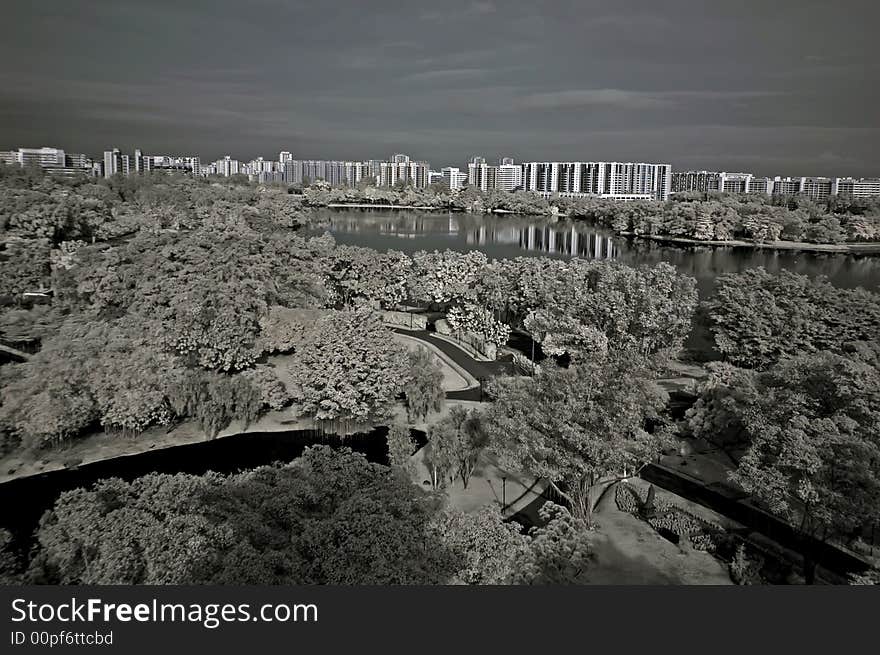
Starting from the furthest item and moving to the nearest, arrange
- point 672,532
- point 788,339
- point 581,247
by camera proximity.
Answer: point 581,247 → point 788,339 → point 672,532

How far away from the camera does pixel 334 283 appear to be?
14.4m

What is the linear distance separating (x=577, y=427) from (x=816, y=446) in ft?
6.13

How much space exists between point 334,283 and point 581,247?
17336 millimetres

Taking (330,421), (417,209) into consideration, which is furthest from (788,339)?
(417,209)

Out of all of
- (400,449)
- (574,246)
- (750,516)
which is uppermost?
(574,246)

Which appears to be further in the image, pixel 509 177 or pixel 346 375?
pixel 509 177

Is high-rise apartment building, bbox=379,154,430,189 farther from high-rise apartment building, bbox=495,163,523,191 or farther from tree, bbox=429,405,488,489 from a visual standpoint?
tree, bbox=429,405,488,489

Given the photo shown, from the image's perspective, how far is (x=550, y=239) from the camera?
32.6 meters

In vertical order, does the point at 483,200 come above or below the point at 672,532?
above

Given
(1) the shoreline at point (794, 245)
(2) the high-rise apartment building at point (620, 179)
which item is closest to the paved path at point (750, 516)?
(1) the shoreline at point (794, 245)

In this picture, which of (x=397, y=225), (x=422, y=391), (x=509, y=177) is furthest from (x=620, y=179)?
(x=422, y=391)

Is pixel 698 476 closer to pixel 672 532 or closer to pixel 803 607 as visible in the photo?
pixel 672 532

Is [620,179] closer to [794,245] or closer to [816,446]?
[794,245]

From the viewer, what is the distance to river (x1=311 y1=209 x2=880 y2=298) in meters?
23.0
